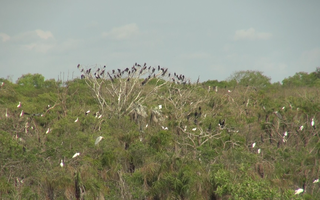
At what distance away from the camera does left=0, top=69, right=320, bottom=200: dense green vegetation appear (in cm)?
1280

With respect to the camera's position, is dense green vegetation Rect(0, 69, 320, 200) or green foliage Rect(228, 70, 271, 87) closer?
dense green vegetation Rect(0, 69, 320, 200)

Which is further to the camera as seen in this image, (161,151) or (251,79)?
(251,79)

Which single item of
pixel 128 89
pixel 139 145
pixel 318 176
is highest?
pixel 128 89

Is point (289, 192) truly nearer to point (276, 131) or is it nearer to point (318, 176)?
point (318, 176)

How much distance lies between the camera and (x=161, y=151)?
17.6 metres

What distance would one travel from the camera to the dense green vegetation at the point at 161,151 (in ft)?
42.0

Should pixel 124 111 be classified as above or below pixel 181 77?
below

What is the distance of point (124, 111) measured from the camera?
93.0ft

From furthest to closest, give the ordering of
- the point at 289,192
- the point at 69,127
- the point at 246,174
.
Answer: the point at 69,127
the point at 246,174
the point at 289,192

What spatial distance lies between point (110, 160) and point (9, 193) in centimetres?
361


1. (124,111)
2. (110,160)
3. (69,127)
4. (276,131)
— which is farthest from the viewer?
(124,111)

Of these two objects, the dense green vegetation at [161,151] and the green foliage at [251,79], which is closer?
the dense green vegetation at [161,151]

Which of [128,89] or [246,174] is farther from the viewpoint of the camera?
[128,89]

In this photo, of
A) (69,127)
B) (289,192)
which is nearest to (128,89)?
(69,127)
